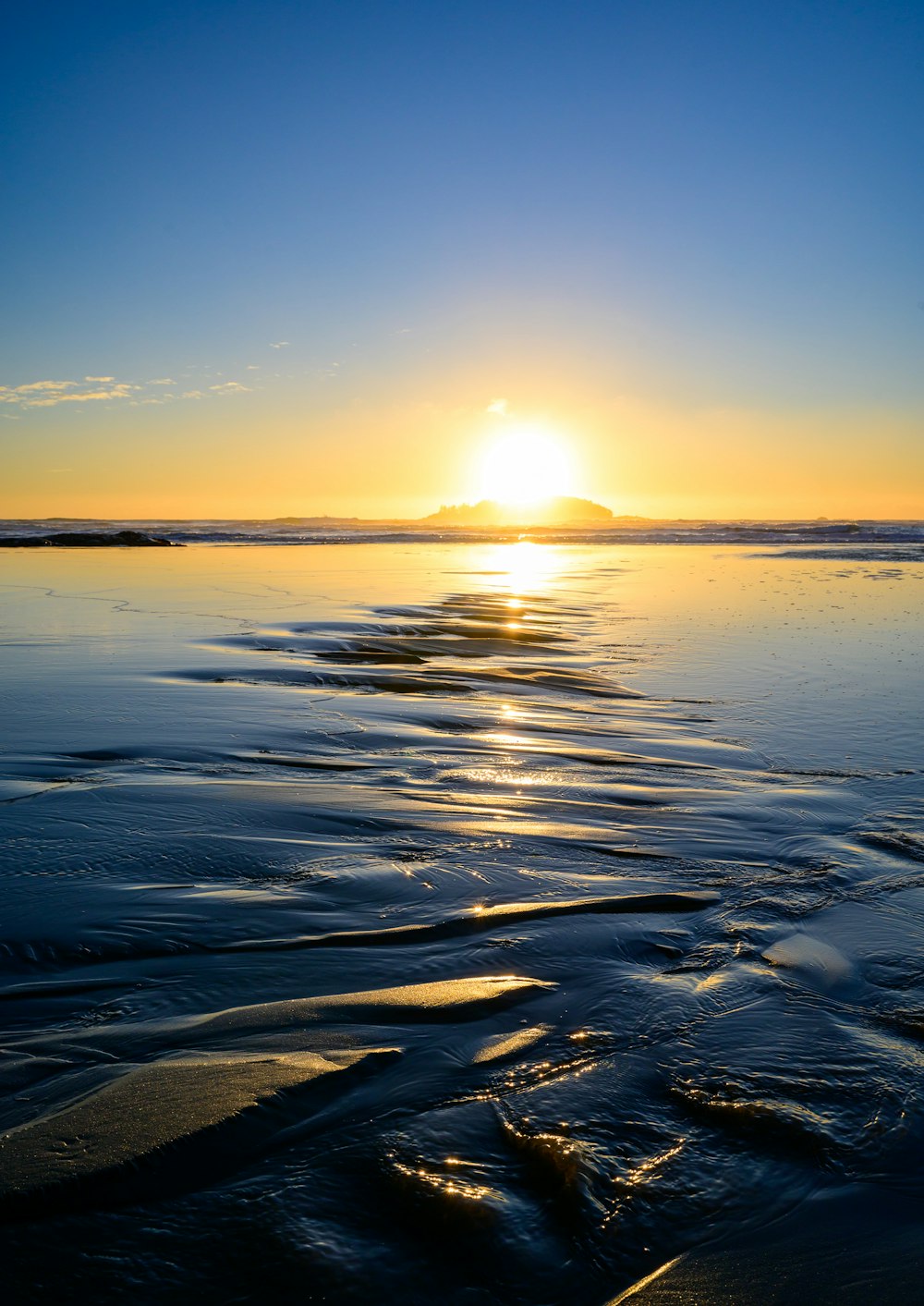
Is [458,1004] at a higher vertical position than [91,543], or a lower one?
lower

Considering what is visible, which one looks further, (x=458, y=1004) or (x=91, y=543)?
(x=91, y=543)

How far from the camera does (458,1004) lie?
2861 mm

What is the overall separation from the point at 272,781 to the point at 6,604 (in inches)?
468

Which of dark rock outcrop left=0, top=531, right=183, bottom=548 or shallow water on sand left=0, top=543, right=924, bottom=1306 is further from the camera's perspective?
dark rock outcrop left=0, top=531, right=183, bottom=548

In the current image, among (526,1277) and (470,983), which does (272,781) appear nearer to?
(470,983)

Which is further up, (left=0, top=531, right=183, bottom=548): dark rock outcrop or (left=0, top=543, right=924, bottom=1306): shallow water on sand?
(left=0, top=531, right=183, bottom=548): dark rock outcrop

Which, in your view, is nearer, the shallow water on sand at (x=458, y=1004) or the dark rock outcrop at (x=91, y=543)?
the shallow water on sand at (x=458, y=1004)

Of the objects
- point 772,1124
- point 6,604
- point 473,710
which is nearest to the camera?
point 772,1124

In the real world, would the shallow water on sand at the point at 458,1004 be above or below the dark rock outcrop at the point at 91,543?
below

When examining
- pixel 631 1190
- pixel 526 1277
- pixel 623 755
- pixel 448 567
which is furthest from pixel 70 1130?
pixel 448 567

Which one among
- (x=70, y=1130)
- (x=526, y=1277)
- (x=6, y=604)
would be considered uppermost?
(x=6, y=604)

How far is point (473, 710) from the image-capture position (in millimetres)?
7484

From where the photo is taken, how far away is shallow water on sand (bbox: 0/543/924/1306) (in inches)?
76.6

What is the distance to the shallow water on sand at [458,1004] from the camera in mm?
1946
